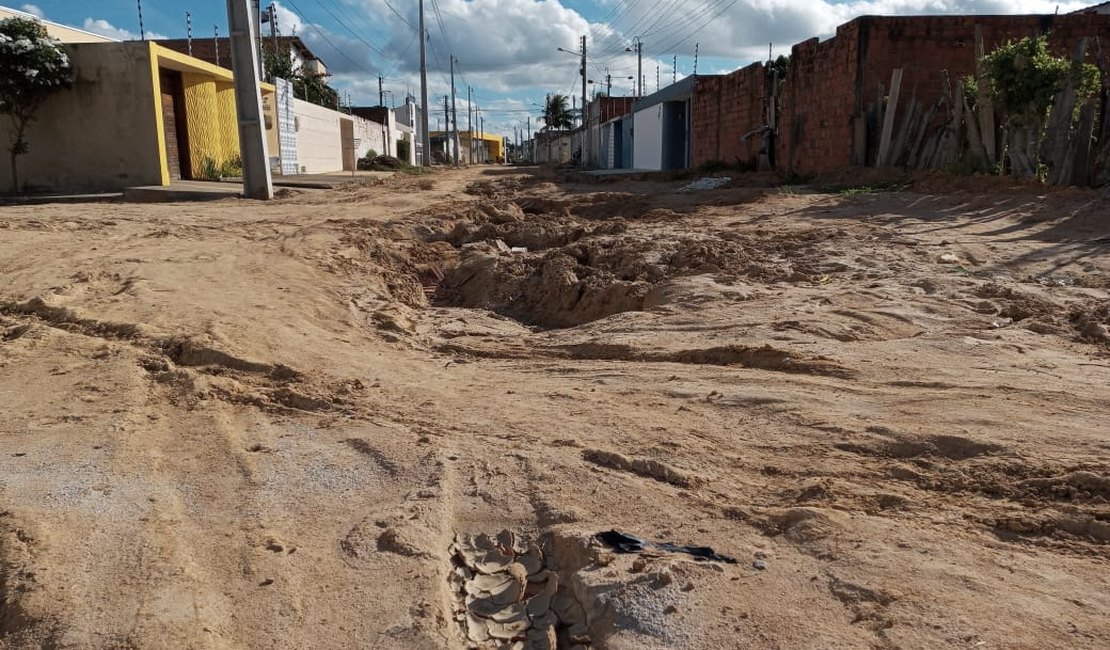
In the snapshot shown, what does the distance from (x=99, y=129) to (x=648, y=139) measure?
2147 cm

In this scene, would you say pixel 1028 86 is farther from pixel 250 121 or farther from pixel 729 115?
pixel 250 121

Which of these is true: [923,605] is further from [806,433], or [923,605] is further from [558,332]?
[558,332]

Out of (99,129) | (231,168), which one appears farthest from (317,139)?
(99,129)

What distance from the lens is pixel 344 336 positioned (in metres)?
5.47

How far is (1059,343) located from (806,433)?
2.17 metres

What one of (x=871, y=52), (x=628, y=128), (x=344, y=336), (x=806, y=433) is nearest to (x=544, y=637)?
(x=806, y=433)

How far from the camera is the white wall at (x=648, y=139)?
3069 cm

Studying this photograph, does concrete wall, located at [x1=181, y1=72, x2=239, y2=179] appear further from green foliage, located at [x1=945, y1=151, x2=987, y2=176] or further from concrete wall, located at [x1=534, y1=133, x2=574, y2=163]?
concrete wall, located at [x1=534, y1=133, x2=574, y2=163]

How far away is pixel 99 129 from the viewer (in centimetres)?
1678

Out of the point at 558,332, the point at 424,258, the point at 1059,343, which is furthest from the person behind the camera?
the point at 424,258

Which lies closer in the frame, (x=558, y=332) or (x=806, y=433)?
(x=806, y=433)

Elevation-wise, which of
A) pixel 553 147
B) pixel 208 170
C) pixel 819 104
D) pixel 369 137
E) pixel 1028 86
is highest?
pixel 553 147

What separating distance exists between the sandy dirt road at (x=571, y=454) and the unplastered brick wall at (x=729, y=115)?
13724mm

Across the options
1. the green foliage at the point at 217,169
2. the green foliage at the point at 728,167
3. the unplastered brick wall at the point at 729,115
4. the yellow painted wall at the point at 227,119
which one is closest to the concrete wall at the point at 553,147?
the unplastered brick wall at the point at 729,115
